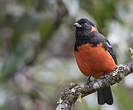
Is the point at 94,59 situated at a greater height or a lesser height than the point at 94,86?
greater

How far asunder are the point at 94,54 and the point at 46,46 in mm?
1492

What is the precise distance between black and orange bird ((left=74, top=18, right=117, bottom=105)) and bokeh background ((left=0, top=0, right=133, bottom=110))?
0.22 m

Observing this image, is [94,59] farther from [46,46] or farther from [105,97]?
[46,46]

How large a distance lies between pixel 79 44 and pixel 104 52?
1.03 ft

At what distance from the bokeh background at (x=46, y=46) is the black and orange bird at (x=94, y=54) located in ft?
0.74

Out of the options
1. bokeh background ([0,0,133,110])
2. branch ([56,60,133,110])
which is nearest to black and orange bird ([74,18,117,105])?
bokeh background ([0,0,133,110])

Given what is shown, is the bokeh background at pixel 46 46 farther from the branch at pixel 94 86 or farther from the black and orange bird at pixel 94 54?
the branch at pixel 94 86

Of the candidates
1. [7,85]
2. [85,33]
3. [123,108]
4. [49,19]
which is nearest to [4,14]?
[49,19]

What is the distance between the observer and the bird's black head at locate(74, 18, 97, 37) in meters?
5.29

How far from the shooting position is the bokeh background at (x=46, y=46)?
5.50 m

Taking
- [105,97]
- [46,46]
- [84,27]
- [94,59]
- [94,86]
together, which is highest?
[46,46]

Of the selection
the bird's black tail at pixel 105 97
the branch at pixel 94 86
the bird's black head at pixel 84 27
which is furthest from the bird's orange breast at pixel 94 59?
the branch at pixel 94 86

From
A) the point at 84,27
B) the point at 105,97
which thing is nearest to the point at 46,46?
the point at 84,27

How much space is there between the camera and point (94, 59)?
5.00 m
